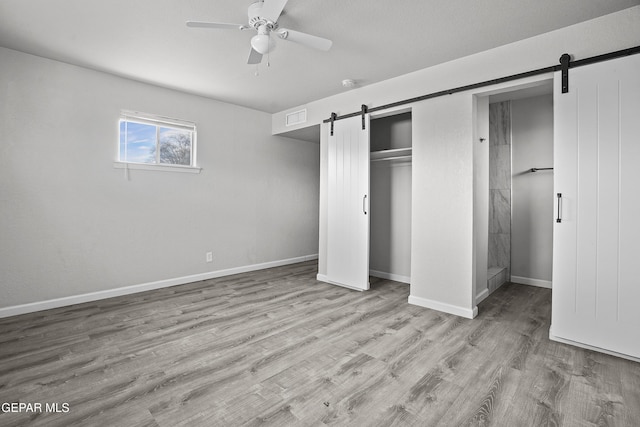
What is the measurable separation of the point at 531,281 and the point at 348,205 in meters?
2.71

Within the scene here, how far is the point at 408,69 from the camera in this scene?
3.41 m

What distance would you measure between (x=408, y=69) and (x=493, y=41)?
86 centimetres

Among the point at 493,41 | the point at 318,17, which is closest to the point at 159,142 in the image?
the point at 318,17

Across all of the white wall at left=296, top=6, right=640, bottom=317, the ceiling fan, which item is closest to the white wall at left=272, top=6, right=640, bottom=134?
the white wall at left=296, top=6, right=640, bottom=317

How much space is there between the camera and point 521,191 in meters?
4.32

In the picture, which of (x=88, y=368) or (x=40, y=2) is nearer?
(x=88, y=368)

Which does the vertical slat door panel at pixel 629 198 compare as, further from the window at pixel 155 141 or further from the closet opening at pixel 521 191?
the window at pixel 155 141

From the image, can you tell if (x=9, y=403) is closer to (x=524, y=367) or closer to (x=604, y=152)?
(x=524, y=367)

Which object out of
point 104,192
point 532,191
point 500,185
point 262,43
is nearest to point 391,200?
point 500,185

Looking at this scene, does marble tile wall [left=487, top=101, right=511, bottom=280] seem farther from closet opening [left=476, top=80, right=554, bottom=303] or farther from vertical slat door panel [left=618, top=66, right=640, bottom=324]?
vertical slat door panel [left=618, top=66, right=640, bottom=324]

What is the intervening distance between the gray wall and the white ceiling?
1.89 meters

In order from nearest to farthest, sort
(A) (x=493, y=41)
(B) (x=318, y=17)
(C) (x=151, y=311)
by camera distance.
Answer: (B) (x=318, y=17)
(A) (x=493, y=41)
(C) (x=151, y=311)

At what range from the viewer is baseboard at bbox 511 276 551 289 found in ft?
13.5

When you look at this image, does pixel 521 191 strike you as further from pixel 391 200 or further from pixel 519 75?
pixel 519 75
